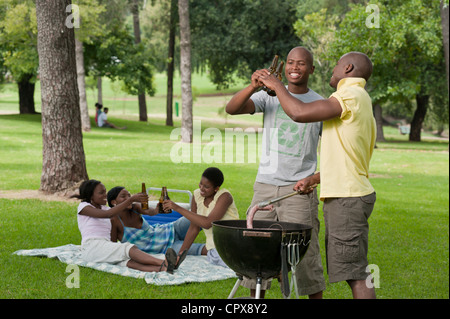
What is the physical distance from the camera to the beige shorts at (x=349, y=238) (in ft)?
11.8

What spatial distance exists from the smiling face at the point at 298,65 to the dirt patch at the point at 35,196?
5973 millimetres

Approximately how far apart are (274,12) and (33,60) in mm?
13443

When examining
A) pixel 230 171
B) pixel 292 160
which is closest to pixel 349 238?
pixel 292 160

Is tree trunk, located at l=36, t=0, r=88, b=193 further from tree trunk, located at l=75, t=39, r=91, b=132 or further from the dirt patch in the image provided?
tree trunk, located at l=75, t=39, r=91, b=132

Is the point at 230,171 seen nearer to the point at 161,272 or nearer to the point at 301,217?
the point at 161,272

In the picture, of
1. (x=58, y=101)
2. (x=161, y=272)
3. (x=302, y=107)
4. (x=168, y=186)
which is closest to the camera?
(x=302, y=107)

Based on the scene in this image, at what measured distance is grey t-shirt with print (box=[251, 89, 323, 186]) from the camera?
409cm

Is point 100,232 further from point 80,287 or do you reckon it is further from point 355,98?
point 355,98

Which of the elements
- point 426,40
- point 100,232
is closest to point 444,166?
point 426,40

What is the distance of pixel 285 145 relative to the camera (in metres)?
4.11

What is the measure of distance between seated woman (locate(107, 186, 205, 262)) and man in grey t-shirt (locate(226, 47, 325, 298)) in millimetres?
2422

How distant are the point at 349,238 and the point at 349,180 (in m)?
0.33

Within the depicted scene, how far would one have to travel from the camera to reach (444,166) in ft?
62.7

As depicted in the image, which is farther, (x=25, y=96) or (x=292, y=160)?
(x=25, y=96)
